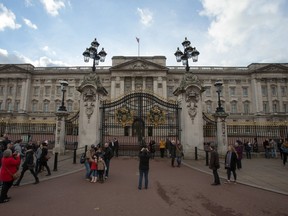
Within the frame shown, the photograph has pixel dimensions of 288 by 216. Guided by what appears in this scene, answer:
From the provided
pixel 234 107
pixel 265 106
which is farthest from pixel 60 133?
pixel 265 106

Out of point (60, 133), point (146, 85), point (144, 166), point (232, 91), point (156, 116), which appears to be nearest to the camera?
point (144, 166)

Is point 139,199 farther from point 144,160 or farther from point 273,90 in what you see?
point 273,90

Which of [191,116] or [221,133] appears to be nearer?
[191,116]

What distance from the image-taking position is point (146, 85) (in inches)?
2094

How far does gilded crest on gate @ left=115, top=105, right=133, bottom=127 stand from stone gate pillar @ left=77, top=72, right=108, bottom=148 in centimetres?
178

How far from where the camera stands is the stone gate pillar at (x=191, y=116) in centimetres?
1316

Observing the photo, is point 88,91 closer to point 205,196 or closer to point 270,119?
point 205,196

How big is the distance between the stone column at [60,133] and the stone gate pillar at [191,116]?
9186 millimetres

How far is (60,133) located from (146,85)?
134 feet

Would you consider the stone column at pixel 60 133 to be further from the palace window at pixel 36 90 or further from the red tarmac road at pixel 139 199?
the palace window at pixel 36 90

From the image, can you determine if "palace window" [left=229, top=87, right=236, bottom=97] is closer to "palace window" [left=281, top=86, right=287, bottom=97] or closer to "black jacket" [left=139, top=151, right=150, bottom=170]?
"palace window" [left=281, top=86, right=287, bottom=97]

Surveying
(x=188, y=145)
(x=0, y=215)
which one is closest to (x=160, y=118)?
(x=188, y=145)

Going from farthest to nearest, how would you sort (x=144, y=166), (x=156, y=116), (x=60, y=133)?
1. (x=156, y=116)
2. (x=60, y=133)
3. (x=144, y=166)

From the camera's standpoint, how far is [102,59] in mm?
14312
